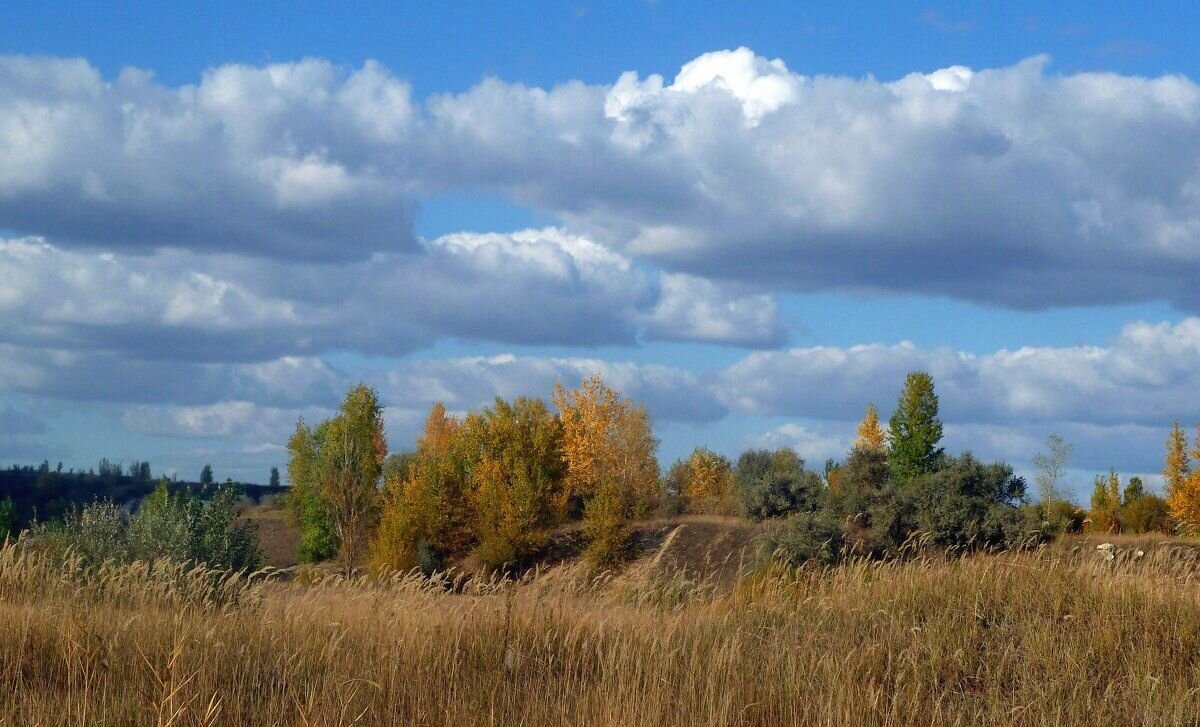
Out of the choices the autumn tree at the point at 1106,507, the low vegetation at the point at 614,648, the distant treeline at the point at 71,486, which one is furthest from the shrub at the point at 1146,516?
the distant treeline at the point at 71,486

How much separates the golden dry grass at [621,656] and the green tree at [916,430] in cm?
4633

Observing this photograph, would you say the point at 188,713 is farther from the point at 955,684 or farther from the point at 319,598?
the point at 955,684

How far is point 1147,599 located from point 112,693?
348 inches

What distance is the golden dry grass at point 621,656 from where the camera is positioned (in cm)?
656

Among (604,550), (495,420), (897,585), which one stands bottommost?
(604,550)

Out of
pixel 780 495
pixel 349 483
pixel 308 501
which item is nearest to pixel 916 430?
pixel 780 495

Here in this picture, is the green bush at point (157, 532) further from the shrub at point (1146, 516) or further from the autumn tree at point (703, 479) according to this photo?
the shrub at point (1146, 516)

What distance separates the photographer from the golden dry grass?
6.56 meters

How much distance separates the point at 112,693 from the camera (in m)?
6.77

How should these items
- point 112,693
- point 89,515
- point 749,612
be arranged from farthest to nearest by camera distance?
point 89,515 → point 749,612 → point 112,693

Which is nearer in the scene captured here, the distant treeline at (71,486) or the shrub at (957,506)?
the shrub at (957,506)

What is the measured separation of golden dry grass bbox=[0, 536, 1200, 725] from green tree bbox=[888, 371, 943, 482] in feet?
152

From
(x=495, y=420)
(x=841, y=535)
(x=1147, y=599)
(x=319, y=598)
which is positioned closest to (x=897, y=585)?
(x=1147, y=599)

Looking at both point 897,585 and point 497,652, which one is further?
point 897,585
